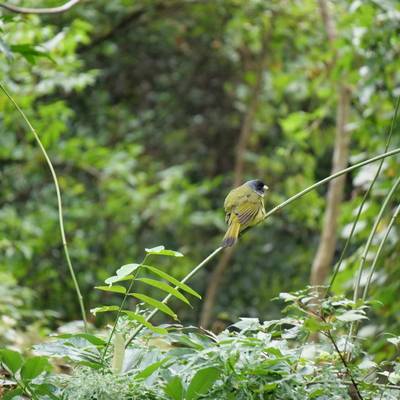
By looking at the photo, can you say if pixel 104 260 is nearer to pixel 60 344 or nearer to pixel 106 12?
pixel 106 12

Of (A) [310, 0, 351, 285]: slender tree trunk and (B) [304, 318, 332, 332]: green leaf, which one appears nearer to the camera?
(B) [304, 318, 332, 332]: green leaf

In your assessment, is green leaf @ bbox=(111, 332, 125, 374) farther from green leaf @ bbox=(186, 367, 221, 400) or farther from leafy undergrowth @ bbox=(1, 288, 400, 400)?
green leaf @ bbox=(186, 367, 221, 400)

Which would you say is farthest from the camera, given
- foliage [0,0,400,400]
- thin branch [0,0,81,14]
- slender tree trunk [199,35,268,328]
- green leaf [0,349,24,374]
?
slender tree trunk [199,35,268,328]

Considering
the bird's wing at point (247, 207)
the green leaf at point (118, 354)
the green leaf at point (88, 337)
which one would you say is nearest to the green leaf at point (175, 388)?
the green leaf at point (118, 354)

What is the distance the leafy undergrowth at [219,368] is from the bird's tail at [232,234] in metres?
1.09

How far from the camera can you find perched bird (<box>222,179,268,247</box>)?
114 inches

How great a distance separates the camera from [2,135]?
6117 millimetres

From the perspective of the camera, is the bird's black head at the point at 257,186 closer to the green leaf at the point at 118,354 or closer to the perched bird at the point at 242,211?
the perched bird at the point at 242,211

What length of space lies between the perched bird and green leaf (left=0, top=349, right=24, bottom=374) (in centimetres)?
Result: 132

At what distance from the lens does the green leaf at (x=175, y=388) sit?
1378 mm

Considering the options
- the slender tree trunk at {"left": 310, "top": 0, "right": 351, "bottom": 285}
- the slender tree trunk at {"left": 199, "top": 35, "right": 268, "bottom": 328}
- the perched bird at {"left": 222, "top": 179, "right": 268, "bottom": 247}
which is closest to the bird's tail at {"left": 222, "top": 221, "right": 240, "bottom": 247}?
the perched bird at {"left": 222, "top": 179, "right": 268, "bottom": 247}

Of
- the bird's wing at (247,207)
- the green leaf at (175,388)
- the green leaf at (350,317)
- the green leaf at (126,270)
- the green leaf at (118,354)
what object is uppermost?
the green leaf at (126,270)

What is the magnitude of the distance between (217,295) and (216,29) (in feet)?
7.99

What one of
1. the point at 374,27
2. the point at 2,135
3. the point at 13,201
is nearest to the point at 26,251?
the point at 2,135
